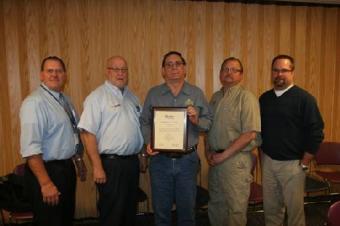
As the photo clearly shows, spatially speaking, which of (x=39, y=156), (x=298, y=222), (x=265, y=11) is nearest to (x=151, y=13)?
(x=265, y=11)

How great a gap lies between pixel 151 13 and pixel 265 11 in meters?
1.64

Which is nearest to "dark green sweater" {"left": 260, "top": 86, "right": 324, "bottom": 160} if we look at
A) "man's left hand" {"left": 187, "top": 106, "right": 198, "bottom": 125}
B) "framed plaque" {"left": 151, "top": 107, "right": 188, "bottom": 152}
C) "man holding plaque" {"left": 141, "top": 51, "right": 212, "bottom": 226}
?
"man holding plaque" {"left": 141, "top": 51, "right": 212, "bottom": 226}

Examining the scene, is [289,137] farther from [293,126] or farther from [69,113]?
[69,113]

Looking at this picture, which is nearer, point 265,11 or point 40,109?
point 40,109

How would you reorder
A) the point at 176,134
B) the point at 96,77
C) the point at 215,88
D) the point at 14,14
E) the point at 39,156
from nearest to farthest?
the point at 39,156 < the point at 176,134 < the point at 14,14 < the point at 96,77 < the point at 215,88

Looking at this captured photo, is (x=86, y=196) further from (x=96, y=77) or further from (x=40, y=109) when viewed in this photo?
(x=40, y=109)

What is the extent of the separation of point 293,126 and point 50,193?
2.32 m

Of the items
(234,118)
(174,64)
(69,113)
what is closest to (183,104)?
(174,64)

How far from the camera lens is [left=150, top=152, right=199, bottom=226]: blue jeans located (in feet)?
9.59

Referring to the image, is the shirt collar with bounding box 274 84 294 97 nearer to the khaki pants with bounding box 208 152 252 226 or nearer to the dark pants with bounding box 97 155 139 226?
the khaki pants with bounding box 208 152 252 226

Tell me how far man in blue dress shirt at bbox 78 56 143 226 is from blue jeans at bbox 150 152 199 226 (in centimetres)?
26

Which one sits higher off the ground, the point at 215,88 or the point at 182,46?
Result: the point at 182,46

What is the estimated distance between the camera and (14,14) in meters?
3.80

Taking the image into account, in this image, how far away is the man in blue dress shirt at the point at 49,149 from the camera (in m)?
2.50
